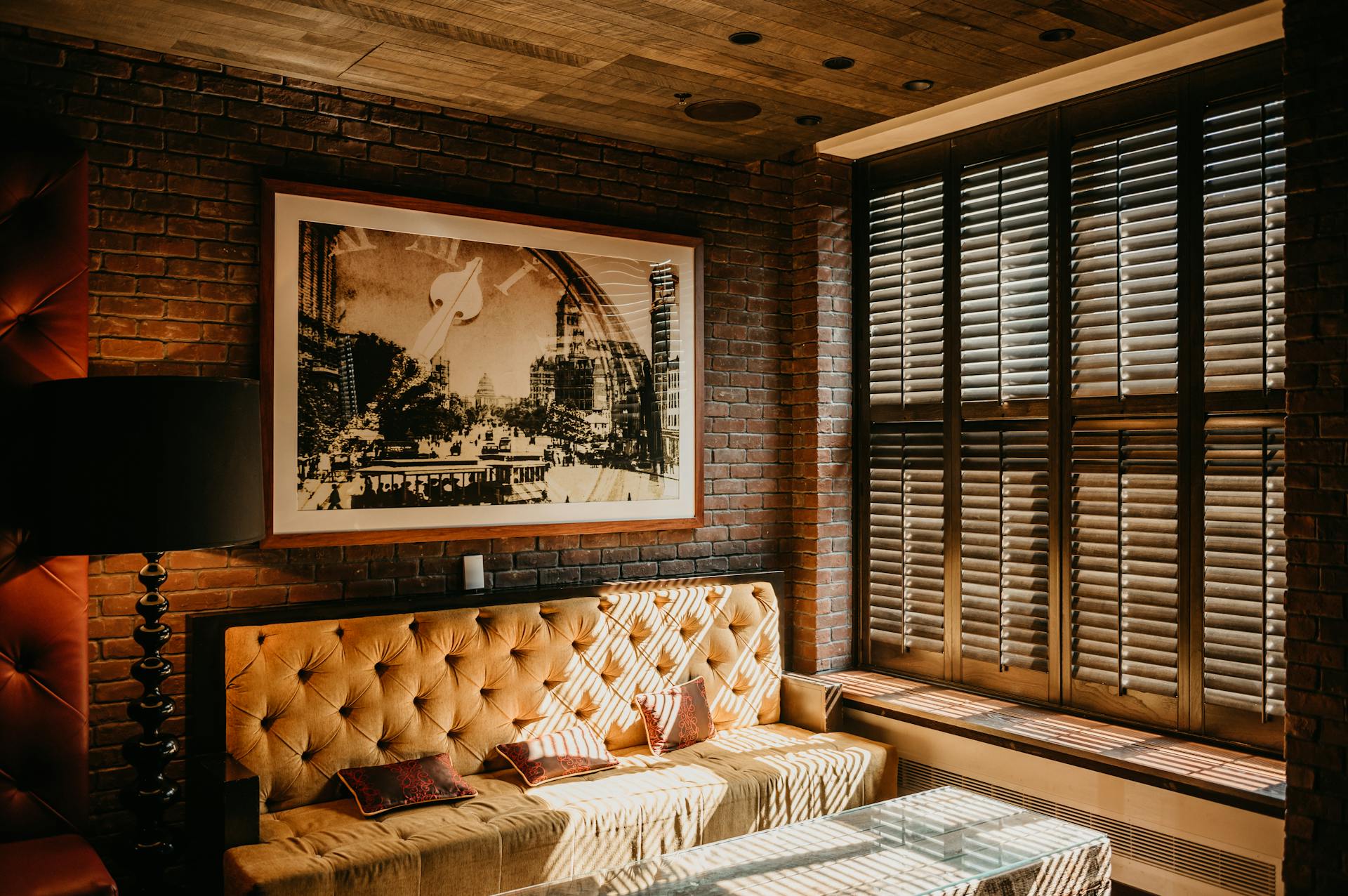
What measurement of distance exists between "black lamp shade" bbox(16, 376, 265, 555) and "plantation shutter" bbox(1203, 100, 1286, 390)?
3.17 meters

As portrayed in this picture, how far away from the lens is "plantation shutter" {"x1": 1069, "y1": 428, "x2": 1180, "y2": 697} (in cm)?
351

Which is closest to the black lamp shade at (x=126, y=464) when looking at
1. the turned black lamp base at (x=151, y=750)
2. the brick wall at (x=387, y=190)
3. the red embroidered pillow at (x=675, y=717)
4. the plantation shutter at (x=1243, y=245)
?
the turned black lamp base at (x=151, y=750)

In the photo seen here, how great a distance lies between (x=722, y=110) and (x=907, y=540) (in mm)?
2002

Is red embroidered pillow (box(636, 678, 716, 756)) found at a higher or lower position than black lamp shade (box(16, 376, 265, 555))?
lower

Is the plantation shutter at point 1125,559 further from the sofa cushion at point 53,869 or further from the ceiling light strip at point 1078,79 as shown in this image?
the sofa cushion at point 53,869

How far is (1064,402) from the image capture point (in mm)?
3857

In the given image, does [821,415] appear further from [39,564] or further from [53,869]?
[53,869]

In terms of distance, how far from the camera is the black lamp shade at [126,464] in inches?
101

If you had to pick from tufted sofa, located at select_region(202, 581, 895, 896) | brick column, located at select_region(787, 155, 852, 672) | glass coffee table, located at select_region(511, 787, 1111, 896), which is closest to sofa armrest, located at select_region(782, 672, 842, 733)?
tufted sofa, located at select_region(202, 581, 895, 896)

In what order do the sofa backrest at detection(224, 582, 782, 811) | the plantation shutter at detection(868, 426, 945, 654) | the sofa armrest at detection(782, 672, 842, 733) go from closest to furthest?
1. the sofa backrest at detection(224, 582, 782, 811)
2. the sofa armrest at detection(782, 672, 842, 733)
3. the plantation shutter at detection(868, 426, 945, 654)

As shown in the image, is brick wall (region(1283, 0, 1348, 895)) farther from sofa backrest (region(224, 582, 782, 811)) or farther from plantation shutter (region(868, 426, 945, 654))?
sofa backrest (region(224, 582, 782, 811))

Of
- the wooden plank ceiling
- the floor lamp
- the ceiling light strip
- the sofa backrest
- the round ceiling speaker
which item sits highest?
the ceiling light strip

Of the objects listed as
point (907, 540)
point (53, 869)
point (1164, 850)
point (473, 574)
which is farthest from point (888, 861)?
point (53, 869)

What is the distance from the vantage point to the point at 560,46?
3.10 m
